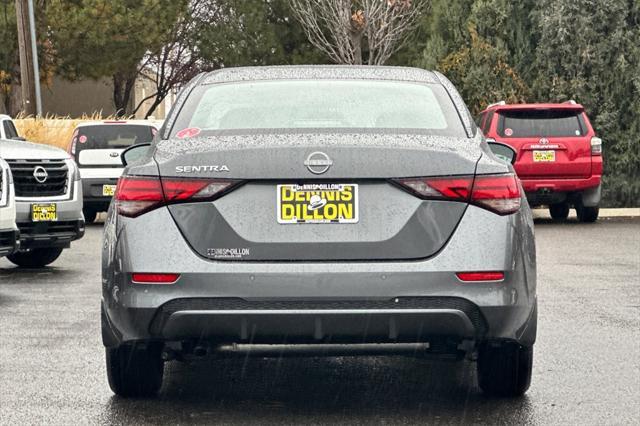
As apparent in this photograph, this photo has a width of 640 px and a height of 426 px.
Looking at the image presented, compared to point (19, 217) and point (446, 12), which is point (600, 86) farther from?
point (19, 217)

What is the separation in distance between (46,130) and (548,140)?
14.4 meters

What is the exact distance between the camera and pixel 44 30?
1861 inches

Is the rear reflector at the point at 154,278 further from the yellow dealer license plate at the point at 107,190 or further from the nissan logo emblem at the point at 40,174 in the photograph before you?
the yellow dealer license plate at the point at 107,190

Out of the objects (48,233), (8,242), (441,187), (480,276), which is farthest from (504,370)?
(48,233)

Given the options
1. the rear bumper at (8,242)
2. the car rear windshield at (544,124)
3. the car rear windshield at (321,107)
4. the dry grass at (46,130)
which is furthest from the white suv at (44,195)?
the dry grass at (46,130)

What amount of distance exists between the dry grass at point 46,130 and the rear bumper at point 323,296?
84.3 feet

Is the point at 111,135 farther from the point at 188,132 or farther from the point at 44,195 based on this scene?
the point at 188,132

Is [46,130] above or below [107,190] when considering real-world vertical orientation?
below

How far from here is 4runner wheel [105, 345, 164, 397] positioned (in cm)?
704

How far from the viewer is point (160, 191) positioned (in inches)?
252

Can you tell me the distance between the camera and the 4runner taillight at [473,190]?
20.8 feet

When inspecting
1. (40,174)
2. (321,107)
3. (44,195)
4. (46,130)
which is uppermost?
(321,107)

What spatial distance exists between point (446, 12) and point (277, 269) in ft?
79.9

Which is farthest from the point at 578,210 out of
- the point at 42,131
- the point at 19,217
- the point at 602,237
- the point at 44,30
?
the point at 44,30
